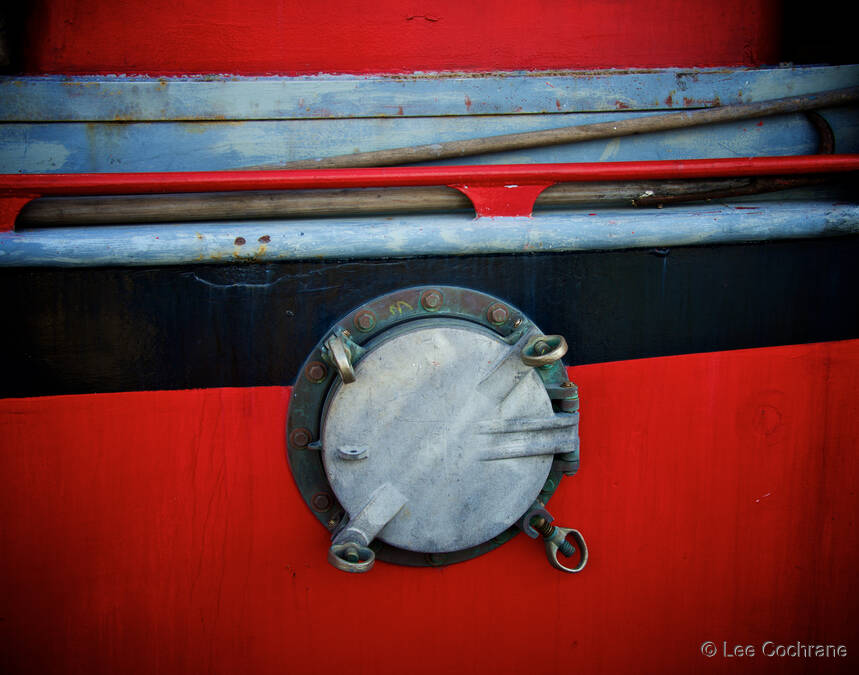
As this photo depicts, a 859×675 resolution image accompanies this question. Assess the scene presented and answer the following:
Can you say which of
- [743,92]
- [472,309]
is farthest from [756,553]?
[743,92]

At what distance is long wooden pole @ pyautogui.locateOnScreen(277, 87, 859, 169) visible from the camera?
1.25 m

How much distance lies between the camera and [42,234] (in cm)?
105

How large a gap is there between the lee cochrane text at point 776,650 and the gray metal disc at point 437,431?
0.73 m

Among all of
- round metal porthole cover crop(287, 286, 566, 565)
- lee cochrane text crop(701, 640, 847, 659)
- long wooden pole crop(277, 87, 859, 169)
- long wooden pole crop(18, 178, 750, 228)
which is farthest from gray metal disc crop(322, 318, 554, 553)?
lee cochrane text crop(701, 640, 847, 659)

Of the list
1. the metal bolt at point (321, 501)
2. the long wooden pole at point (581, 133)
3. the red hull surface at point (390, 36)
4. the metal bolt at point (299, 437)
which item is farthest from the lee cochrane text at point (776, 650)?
the red hull surface at point (390, 36)

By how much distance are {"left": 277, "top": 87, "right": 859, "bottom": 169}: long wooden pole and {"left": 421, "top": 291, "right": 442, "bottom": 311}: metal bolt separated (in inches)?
14.1

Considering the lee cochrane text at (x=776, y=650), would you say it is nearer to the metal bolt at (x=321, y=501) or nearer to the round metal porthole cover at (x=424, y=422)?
the round metal porthole cover at (x=424, y=422)

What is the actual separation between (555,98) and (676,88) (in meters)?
0.34

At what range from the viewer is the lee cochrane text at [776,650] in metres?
1.34

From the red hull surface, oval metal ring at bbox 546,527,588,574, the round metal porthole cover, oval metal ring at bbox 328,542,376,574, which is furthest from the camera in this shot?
the red hull surface

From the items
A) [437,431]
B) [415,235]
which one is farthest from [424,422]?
[415,235]

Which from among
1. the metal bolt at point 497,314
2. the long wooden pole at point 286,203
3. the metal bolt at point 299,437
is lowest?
the metal bolt at point 299,437

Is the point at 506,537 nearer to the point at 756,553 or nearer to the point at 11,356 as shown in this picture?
the point at 756,553

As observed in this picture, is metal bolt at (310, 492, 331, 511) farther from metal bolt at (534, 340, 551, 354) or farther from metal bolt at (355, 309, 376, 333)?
metal bolt at (534, 340, 551, 354)
